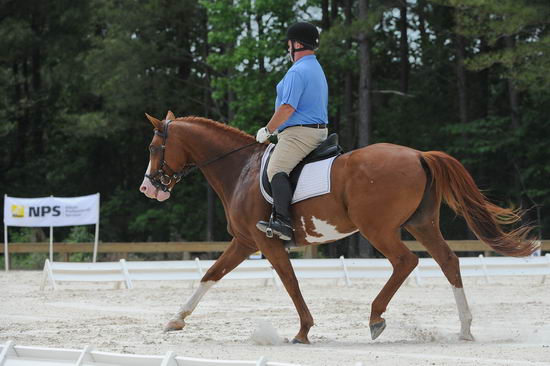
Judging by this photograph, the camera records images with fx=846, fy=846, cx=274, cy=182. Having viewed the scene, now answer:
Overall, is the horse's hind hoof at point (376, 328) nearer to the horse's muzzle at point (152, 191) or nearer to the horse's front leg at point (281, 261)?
the horse's front leg at point (281, 261)

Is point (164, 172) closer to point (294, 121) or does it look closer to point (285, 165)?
point (285, 165)

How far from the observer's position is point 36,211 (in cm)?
2106

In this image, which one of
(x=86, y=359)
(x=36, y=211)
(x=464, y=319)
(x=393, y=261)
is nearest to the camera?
(x=86, y=359)

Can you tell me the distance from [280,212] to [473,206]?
1.95 meters

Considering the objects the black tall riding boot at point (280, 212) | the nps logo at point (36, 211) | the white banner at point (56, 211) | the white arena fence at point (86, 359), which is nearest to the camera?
the white arena fence at point (86, 359)

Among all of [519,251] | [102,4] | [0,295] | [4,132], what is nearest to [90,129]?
[4,132]

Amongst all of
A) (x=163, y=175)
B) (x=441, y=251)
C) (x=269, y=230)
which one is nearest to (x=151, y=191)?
(x=163, y=175)

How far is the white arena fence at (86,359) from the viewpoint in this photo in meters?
5.31

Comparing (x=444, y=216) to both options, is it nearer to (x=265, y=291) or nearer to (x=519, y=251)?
(x=265, y=291)

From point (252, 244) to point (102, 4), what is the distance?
26882mm

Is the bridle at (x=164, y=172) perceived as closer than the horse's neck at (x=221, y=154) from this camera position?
No

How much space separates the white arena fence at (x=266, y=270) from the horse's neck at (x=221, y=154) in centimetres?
702

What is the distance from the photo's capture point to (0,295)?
47.8 feet

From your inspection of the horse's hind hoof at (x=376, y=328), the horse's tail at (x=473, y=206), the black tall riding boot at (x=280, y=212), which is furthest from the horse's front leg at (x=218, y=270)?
the horse's tail at (x=473, y=206)
